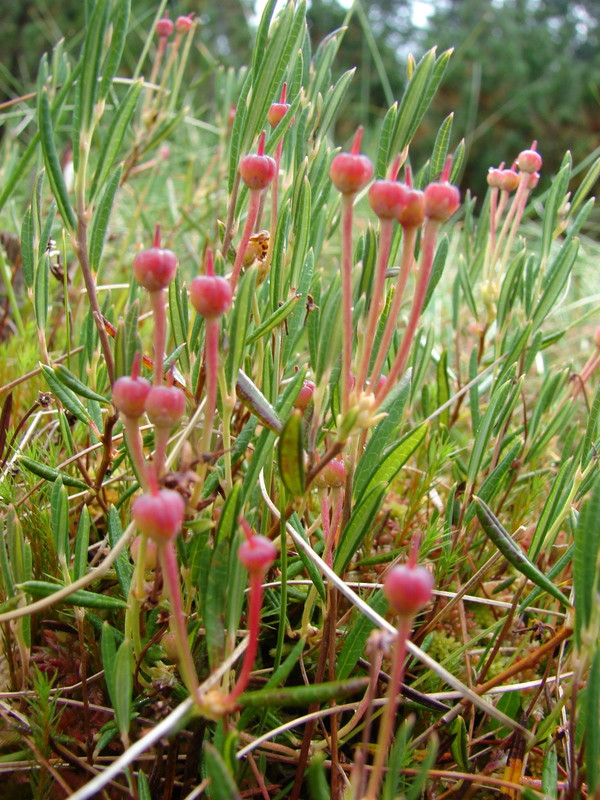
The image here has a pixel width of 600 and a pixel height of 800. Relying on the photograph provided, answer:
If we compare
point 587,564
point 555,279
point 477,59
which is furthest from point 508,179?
point 477,59

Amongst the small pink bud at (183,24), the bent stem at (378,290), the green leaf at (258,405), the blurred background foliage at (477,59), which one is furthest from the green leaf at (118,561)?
the blurred background foliage at (477,59)

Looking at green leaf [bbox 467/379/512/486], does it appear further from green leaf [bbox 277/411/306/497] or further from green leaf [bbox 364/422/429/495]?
green leaf [bbox 277/411/306/497]

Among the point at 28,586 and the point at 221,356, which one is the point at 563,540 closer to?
the point at 221,356

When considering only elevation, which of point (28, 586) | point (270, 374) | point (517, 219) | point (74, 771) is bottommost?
point (74, 771)

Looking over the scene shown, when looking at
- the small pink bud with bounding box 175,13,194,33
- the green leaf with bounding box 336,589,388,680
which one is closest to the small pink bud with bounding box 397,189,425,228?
the green leaf with bounding box 336,589,388,680

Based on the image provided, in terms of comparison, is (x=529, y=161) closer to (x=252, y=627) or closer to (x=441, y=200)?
(x=441, y=200)

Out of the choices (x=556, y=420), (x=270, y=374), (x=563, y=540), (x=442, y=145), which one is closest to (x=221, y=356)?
(x=270, y=374)

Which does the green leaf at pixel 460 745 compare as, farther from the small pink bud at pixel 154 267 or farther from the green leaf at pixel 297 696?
the small pink bud at pixel 154 267
